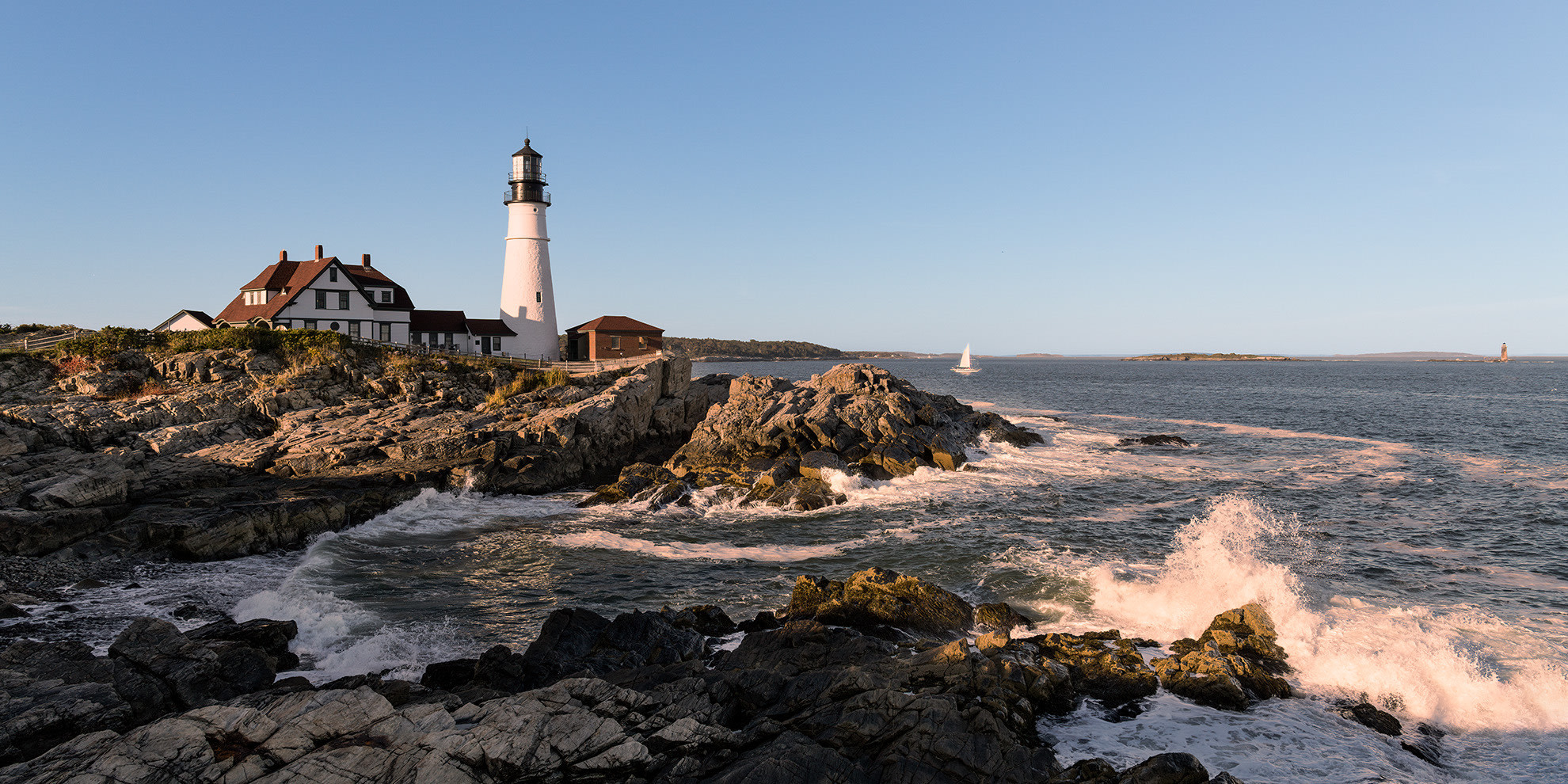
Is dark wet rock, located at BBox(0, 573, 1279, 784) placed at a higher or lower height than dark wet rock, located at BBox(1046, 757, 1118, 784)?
higher

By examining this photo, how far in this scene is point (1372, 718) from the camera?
11.3 metres

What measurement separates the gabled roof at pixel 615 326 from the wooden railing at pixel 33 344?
89.2 feet

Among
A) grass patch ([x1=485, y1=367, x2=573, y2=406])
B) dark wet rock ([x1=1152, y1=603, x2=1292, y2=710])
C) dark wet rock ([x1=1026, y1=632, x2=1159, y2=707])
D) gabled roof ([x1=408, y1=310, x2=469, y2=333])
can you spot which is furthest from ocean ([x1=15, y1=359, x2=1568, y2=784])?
gabled roof ([x1=408, y1=310, x2=469, y2=333])

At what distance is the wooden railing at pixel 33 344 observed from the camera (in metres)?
36.0

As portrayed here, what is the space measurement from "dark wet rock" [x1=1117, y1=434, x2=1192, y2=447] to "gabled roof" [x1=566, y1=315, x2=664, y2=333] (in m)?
32.6

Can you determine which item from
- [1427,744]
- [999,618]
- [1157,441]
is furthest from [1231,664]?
[1157,441]

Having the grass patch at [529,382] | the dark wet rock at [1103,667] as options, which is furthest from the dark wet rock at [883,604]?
the grass patch at [529,382]

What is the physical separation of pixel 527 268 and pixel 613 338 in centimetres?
749

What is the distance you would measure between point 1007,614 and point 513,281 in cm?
4327

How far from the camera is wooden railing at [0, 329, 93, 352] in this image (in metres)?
36.0

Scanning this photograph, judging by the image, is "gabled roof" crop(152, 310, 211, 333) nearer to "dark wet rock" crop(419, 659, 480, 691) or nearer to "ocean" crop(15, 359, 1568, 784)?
"ocean" crop(15, 359, 1568, 784)

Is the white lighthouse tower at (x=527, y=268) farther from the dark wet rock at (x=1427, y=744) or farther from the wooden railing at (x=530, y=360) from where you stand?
the dark wet rock at (x=1427, y=744)

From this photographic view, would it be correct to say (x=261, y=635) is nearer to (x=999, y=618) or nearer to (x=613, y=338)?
(x=999, y=618)

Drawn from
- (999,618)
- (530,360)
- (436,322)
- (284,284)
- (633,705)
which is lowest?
(999,618)
